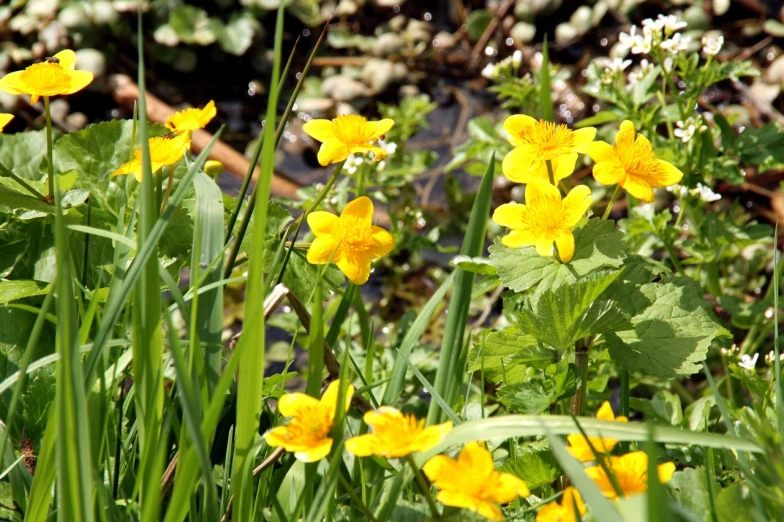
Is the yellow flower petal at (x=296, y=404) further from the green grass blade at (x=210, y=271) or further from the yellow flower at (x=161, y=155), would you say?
the yellow flower at (x=161, y=155)

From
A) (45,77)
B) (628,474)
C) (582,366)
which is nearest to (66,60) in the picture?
(45,77)

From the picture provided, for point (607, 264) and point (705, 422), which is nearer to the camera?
point (607, 264)

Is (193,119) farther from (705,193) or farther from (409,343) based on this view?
(705,193)

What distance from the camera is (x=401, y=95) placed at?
3227 millimetres

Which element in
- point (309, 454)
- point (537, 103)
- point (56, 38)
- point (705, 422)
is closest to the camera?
point (309, 454)

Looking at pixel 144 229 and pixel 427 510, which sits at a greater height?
pixel 144 229

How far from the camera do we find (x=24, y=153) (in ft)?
5.34

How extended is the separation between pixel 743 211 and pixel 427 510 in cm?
201

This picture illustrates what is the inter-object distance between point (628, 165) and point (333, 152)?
0.42 metres

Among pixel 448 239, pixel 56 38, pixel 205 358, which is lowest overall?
pixel 448 239

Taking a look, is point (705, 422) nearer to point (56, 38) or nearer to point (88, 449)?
point (88, 449)

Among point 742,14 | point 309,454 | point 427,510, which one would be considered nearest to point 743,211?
point 742,14

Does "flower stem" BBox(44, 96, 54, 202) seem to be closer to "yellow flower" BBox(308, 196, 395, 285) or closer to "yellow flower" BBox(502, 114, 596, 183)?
"yellow flower" BBox(308, 196, 395, 285)

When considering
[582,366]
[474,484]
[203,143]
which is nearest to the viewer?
[474,484]
